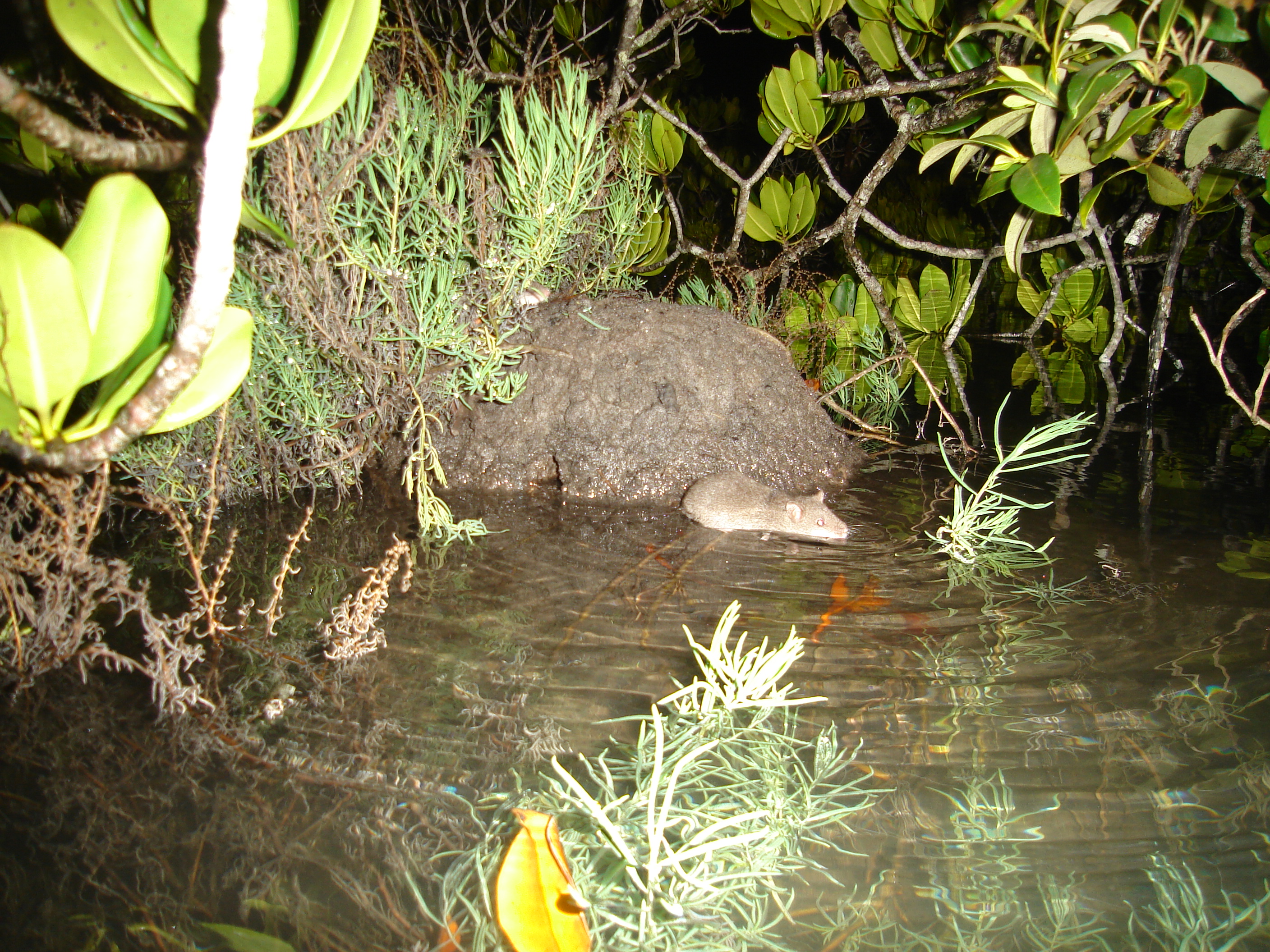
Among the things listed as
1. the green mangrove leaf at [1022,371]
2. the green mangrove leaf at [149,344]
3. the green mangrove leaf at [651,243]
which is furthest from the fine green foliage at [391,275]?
the green mangrove leaf at [1022,371]

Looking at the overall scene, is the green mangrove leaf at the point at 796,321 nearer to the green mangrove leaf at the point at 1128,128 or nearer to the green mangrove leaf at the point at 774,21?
the green mangrove leaf at the point at 774,21

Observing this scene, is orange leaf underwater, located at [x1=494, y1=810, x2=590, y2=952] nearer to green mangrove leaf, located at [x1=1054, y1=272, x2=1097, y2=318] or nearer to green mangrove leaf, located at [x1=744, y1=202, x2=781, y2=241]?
green mangrove leaf, located at [x1=744, y1=202, x2=781, y2=241]

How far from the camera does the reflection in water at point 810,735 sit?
175 cm

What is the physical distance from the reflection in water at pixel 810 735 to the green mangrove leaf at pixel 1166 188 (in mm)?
2001

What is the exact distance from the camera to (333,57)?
77.2 inches

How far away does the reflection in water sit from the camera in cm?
175

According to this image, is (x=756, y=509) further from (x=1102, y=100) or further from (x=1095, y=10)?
(x=1095, y=10)

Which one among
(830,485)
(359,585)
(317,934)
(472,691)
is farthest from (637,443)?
(317,934)

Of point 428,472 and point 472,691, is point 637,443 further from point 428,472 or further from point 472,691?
point 472,691

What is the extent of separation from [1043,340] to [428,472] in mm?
10148

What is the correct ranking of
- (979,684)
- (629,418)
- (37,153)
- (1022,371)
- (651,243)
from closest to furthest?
(979,684), (37,153), (629,418), (651,243), (1022,371)

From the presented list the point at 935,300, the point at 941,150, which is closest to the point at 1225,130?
the point at 941,150

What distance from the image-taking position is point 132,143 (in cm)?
221

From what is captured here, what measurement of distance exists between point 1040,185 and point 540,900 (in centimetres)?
391
